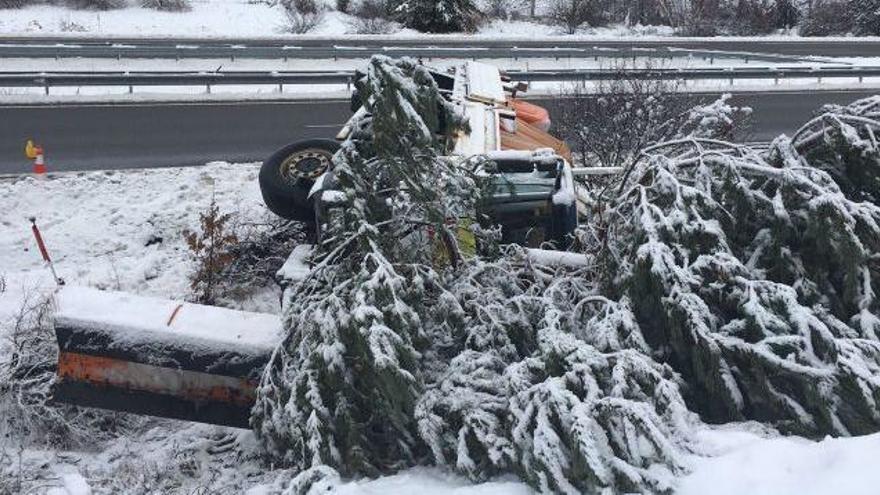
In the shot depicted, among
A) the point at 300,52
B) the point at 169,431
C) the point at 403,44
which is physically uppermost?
the point at 403,44

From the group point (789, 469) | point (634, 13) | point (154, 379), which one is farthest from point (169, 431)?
point (634, 13)

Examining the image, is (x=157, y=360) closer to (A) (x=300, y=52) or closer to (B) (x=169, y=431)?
(B) (x=169, y=431)

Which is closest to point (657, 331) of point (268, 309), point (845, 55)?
point (268, 309)

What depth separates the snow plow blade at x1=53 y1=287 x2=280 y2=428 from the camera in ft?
17.0

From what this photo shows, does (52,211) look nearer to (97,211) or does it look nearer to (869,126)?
(97,211)

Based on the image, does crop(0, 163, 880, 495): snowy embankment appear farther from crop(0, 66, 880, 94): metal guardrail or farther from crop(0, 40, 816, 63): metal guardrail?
crop(0, 40, 816, 63): metal guardrail

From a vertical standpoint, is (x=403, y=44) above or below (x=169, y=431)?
above

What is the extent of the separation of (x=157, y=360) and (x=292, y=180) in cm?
270

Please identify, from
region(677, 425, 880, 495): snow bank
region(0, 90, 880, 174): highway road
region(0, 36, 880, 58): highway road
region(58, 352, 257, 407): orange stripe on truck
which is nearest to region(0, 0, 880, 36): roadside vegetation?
region(0, 36, 880, 58): highway road

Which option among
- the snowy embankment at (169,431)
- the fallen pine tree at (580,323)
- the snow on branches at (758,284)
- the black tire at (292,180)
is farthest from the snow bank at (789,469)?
the black tire at (292,180)

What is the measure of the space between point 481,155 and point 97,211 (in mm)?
6246

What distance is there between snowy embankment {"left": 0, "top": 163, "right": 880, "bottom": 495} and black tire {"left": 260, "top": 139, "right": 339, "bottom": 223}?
0.80 metres

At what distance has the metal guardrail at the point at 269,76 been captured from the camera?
56.3 ft

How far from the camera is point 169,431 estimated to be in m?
5.79
